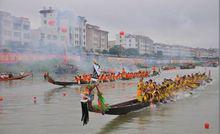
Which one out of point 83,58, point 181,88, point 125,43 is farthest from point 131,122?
point 125,43

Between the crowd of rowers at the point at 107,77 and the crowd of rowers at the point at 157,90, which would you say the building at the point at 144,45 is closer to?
the crowd of rowers at the point at 107,77

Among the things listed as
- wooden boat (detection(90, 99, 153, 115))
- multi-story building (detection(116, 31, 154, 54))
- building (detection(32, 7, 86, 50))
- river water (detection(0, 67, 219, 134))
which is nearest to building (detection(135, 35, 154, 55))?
multi-story building (detection(116, 31, 154, 54))

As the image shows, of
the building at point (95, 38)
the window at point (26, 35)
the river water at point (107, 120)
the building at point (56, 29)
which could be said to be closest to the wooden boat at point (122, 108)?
the river water at point (107, 120)

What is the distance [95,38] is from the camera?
78750mm

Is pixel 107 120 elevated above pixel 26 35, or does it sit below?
below

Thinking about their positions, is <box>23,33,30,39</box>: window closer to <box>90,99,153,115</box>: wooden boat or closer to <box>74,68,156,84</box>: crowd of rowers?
<box>74,68,156,84</box>: crowd of rowers

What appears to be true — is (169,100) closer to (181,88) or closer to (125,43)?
(181,88)

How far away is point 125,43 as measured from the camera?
387ft

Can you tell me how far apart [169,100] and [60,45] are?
2026 centimetres

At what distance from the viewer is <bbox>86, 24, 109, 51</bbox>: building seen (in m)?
71.2

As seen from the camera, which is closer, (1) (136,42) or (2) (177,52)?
(2) (177,52)

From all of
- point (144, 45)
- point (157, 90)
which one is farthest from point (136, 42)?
point (157, 90)

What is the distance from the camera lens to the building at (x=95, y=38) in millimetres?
71213

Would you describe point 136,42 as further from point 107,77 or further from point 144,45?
point 107,77
